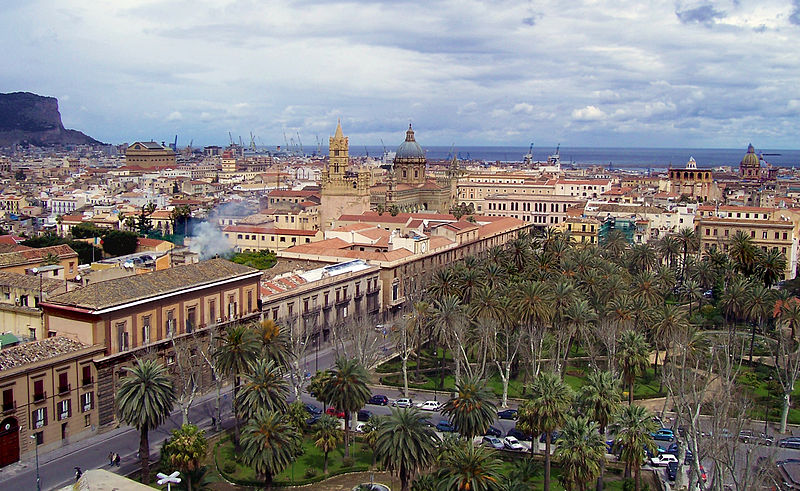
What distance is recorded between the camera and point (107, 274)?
5553 cm

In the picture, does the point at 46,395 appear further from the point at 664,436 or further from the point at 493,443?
the point at 664,436

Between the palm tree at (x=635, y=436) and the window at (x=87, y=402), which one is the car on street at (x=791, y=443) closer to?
the palm tree at (x=635, y=436)

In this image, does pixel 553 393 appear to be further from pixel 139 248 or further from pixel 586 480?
pixel 139 248

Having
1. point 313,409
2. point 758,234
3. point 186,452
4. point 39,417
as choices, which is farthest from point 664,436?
point 758,234

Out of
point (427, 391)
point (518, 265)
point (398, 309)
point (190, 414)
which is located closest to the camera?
point (190, 414)

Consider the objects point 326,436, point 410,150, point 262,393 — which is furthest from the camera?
point 410,150

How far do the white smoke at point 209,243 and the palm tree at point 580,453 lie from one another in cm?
5341

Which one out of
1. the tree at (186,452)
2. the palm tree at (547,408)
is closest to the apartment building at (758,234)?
the palm tree at (547,408)

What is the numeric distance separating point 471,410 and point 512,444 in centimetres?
753

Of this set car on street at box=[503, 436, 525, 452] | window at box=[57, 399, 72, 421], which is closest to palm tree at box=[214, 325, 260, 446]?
window at box=[57, 399, 72, 421]

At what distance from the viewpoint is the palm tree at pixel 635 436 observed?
120 feet

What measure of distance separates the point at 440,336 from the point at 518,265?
1784 cm

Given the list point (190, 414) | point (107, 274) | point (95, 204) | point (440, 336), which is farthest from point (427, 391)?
point (95, 204)

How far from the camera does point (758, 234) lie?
96188mm
